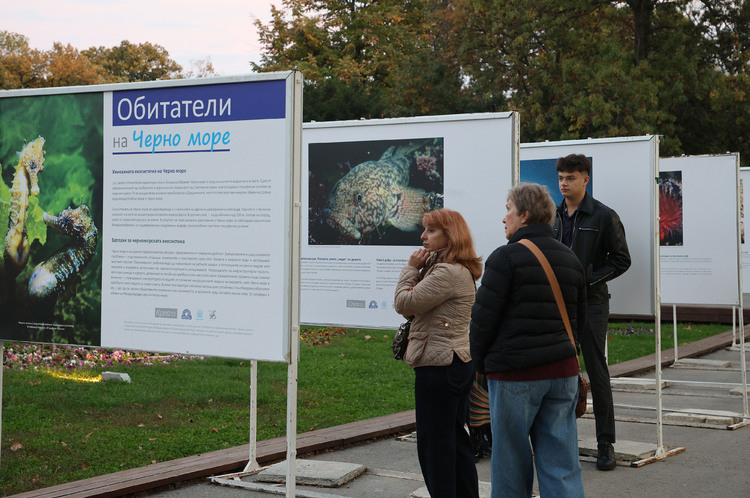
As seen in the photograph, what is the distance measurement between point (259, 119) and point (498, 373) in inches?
82.4

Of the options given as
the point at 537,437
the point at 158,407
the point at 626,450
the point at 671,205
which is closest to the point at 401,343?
the point at 537,437

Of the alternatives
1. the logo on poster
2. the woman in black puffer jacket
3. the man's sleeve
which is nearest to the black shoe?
the man's sleeve

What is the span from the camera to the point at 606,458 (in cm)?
715

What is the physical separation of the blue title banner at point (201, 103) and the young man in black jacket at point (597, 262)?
2.74 metres

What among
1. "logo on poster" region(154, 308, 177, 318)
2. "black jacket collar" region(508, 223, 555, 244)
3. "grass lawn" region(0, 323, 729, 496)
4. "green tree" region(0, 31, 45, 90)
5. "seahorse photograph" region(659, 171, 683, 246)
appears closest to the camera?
"black jacket collar" region(508, 223, 555, 244)

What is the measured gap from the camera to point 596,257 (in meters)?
7.23

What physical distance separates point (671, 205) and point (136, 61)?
5854cm

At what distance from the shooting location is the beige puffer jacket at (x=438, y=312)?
16.8 feet

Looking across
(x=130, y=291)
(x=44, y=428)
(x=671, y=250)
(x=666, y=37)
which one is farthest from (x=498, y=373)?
(x=666, y=37)

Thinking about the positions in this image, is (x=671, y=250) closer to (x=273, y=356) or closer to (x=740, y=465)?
(x=740, y=465)

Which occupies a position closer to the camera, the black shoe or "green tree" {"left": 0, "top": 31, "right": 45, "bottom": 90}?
the black shoe

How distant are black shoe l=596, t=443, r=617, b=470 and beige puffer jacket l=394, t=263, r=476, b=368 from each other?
2.49m

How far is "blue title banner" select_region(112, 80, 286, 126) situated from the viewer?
5.45m

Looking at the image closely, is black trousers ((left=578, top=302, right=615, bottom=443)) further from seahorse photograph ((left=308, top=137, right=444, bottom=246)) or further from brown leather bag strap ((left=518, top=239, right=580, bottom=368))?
brown leather bag strap ((left=518, top=239, right=580, bottom=368))
